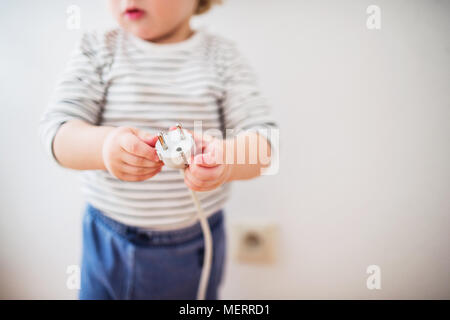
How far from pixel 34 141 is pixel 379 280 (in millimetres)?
651

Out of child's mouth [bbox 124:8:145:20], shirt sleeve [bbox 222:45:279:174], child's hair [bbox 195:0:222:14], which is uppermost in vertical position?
child's hair [bbox 195:0:222:14]

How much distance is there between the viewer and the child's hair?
44 centimetres

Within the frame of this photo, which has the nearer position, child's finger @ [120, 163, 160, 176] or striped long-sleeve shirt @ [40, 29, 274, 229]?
child's finger @ [120, 163, 160, 176]

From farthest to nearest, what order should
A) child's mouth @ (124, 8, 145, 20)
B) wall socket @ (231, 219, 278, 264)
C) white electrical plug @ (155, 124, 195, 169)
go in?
wall socket @ (231, 219, 278, 264), child's mouth @ (124, 8, 145, 20), white electrical plug @ (155, 124, 195, 169)

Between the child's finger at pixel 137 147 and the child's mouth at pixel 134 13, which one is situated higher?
the child's mouth at pixel 134 13

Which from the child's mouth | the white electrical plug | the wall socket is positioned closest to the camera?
the white electrical plug

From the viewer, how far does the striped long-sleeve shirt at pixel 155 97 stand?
1.22ft

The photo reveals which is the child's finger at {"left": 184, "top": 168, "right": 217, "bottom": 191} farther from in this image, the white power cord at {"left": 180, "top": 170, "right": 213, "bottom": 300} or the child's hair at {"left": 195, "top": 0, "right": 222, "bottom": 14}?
the child's hair at {"left": 195, "top": 0, "right": 222, "bottom": 14}

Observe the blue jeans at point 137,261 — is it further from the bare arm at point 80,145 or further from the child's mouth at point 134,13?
the child's mouth at point 134,13

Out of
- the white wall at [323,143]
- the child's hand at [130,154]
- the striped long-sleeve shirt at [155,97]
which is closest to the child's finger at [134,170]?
the child's hand at [130,154]

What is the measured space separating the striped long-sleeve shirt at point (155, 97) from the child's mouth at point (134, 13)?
0.13 ft

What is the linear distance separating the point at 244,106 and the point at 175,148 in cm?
17

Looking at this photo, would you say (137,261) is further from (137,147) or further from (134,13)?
(134,13)

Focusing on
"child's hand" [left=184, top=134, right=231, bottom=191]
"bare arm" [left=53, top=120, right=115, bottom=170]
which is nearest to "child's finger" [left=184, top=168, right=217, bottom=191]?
"child's hand" [left=184, top=134, right=231, bottom=191]
